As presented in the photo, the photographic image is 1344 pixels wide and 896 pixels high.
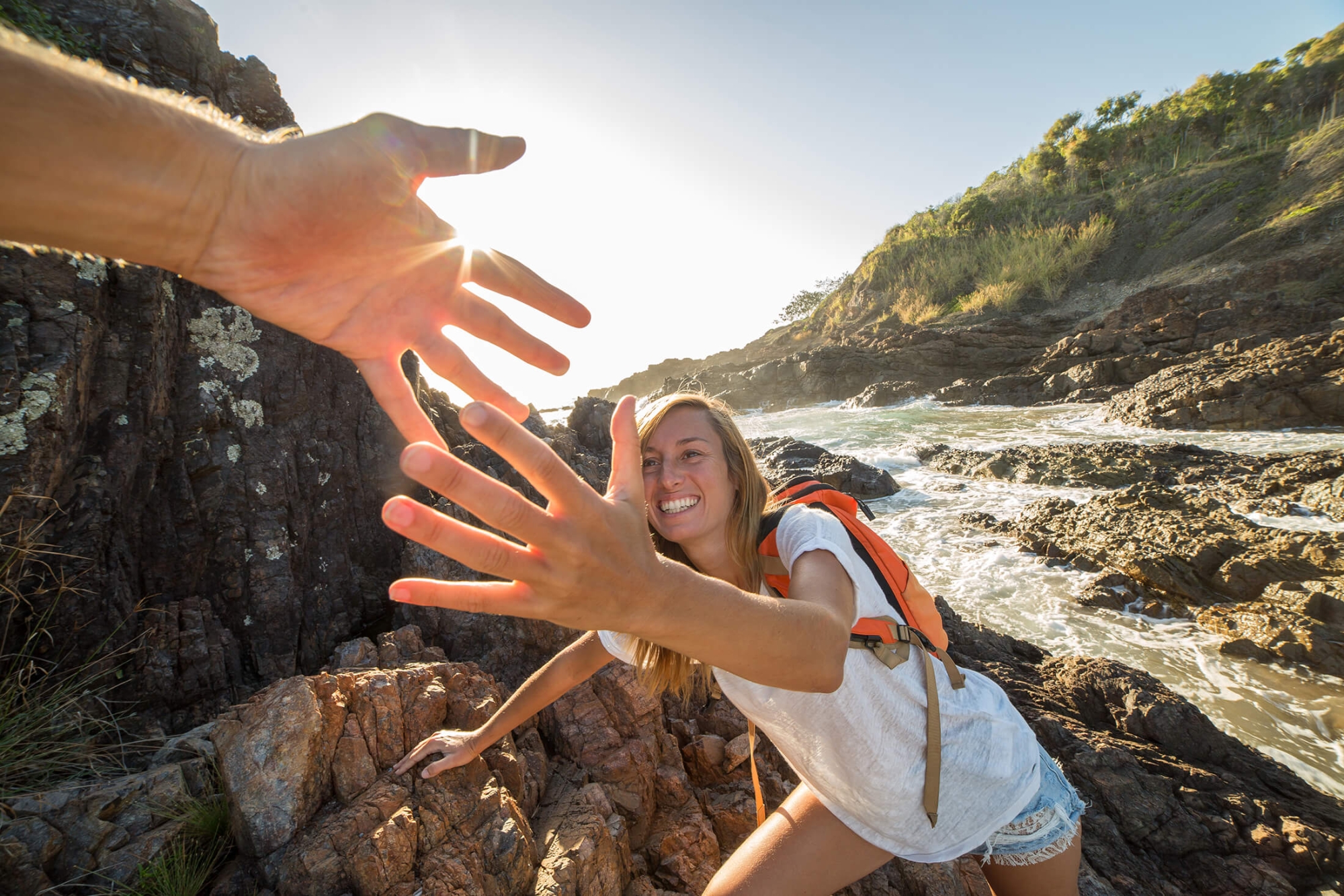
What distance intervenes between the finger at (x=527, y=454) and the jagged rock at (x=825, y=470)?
9753 mm

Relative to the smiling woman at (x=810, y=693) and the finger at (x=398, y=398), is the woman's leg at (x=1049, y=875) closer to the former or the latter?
the smiling woman at (x=810, y=693)

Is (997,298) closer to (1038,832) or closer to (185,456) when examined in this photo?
(1038,832)

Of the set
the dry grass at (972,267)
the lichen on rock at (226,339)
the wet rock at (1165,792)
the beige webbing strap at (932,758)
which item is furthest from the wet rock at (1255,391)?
the dry grass at (972,267)

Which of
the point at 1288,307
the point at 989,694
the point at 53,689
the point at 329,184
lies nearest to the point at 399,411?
the point at 329,184

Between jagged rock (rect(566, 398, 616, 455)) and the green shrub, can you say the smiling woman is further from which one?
jagged rock (rect(566, 398, 616, 455))

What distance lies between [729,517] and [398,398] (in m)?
1.33

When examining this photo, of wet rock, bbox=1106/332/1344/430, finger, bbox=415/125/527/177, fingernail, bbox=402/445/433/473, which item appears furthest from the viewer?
wet rock, bbox=1106/332/1344/430

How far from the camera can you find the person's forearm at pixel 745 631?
0.90 meters

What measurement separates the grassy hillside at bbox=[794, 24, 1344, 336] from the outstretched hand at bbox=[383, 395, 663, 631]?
1134 inches

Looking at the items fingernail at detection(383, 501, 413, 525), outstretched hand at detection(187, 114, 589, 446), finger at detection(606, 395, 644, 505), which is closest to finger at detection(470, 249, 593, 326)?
outstretched hand at detection(187, 114, 589, 446)

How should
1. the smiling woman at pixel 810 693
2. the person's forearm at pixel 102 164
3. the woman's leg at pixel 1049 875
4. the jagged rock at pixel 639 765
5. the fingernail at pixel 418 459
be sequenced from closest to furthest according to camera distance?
the fingernail at pixel 418 459 < the person's forearm at pixel 102 164 < the smiling woman at pixel 810 693 < the woman's leg at pixel 1049 875 < the jagged rock at pixel 639 765

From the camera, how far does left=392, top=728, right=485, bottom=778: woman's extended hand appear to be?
1977mm

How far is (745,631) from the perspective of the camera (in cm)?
99

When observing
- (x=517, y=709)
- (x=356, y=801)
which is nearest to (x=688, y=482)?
(x=517, y=709)
